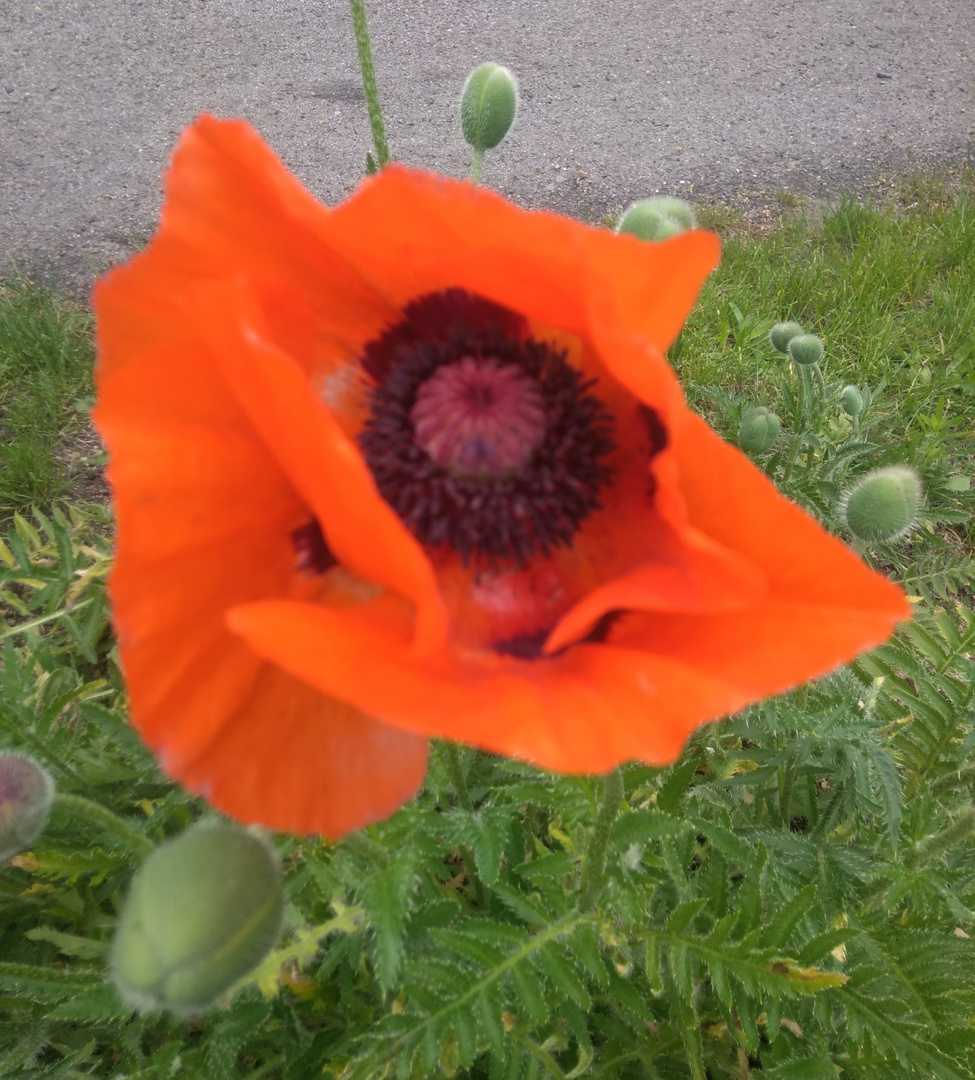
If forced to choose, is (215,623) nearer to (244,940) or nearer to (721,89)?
(244,940)

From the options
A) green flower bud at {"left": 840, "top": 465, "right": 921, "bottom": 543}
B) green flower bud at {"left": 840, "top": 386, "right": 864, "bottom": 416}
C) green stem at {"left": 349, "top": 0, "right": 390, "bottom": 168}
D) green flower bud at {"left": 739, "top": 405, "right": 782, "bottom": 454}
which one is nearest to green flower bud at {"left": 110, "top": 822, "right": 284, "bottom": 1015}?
green stem at {"left": 349, "top": 0, "right": 390, "bottom": 168}

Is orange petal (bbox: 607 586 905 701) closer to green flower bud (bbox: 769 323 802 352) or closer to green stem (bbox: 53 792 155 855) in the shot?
green stem (bbox: 53 792 155 855)

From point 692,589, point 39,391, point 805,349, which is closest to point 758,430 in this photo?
point 805,349

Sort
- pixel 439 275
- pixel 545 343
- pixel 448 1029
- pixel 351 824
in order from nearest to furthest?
pixel 351 824 < pixel 439 275 < pixel 545 343 < pixel 448 1029

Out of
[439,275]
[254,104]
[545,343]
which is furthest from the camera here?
[254,104]

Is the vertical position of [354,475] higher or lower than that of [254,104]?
higher

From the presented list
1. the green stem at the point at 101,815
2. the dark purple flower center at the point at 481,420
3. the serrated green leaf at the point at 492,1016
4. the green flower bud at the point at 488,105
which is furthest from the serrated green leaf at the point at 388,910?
the green flower bud at the point at 488,105

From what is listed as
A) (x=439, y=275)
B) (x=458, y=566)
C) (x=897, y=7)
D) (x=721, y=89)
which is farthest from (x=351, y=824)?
(x=897, y=7)

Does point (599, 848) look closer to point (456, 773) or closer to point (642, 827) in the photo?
point (642, 827)
